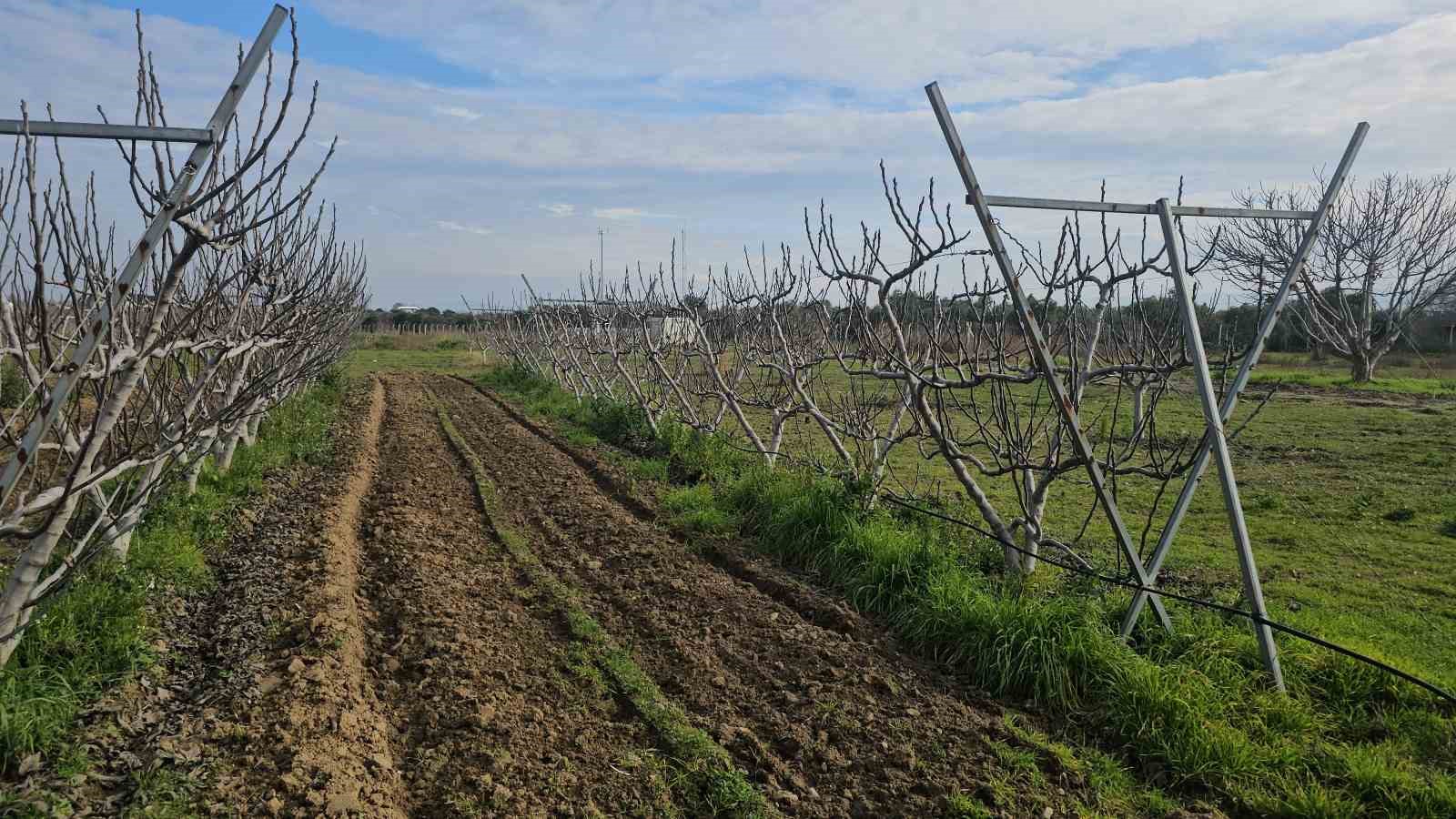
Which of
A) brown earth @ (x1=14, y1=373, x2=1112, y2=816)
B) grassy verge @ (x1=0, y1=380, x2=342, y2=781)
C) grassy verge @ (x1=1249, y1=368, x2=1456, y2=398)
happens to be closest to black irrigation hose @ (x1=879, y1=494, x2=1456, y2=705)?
brown earth @ (x1=14, y1=373, x2=1112, y2=816)

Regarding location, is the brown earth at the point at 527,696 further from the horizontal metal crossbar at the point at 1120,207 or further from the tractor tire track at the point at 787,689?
the horizontal metal crossbar at the point at 1120,207

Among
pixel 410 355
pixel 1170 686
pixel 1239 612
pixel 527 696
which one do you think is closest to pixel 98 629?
pixel 527 696

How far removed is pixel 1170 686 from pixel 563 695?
119 inches

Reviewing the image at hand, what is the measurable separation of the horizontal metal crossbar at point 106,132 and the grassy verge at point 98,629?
69.1 inches

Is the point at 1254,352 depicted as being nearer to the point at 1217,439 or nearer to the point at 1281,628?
the point at 1217,439

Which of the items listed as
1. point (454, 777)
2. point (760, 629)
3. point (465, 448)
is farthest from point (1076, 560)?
point (465, 448)

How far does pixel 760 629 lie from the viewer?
17.1 ft

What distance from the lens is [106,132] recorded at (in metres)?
2.66

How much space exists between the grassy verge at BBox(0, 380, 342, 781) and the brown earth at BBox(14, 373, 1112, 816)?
174mm

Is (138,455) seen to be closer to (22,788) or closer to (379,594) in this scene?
(22,788)

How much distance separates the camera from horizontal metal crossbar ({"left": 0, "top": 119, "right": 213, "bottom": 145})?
256 cm

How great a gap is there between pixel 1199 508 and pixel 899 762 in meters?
6.73

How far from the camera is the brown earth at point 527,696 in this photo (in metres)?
3.46

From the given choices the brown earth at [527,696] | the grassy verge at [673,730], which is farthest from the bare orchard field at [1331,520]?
the grassy verge at [673,730]
